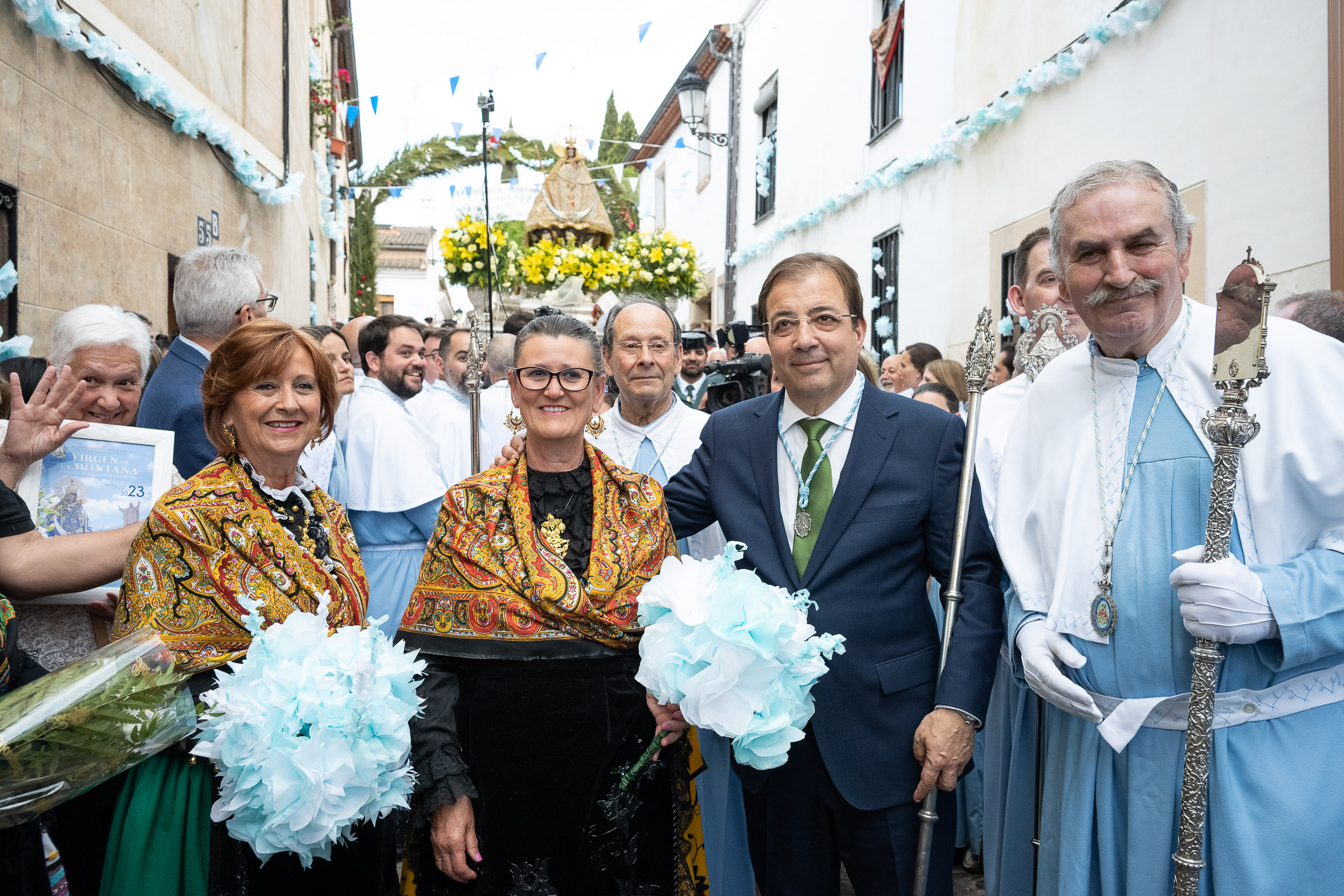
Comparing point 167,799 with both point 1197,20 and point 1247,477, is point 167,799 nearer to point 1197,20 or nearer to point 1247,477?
point 1247,477

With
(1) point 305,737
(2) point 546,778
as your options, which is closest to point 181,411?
(1) point 305,737

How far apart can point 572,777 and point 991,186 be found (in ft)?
27.1

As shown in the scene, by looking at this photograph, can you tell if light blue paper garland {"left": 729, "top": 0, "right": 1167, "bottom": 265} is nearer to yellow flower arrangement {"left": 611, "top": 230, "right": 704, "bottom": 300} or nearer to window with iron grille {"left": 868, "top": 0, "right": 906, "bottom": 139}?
window with iron grille {"left": 868, "top": 0, "right": 906, "bottom": 139}

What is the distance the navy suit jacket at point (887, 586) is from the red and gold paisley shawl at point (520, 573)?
1.19 feet

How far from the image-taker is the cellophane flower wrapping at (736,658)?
2051 millimetres

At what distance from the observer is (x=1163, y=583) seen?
2.20 m

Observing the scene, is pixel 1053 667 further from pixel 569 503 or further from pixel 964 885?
pixel 964 885

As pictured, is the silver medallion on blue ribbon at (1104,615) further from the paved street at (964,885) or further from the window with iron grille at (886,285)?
the window with iron grille at (886,285)

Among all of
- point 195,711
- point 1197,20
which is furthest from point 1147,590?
point 1197,20

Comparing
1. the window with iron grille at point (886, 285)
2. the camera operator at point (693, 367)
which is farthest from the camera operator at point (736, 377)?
the window with iron grille at point (886, 285)

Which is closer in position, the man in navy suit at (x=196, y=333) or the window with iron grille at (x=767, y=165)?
the man in navy suit at (x=196, y=333)

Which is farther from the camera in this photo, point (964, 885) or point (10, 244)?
point (10, 244)

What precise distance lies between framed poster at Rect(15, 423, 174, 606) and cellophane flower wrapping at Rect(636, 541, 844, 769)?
1630 millimetres

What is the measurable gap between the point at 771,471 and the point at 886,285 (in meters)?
10.1
